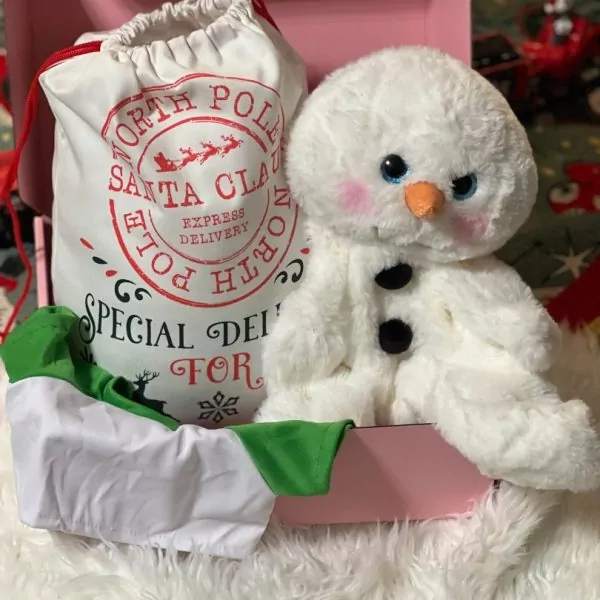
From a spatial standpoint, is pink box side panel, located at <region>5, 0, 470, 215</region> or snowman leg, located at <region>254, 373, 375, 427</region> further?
pink box side panel, located at <region>5, 0, 470, 215</region>

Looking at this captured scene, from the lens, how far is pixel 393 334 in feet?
2.07

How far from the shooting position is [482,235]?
0.59m

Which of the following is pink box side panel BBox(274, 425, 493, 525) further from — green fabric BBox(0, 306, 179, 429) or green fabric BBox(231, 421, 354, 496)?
green fabric BBox(0, 306, 179, 429)

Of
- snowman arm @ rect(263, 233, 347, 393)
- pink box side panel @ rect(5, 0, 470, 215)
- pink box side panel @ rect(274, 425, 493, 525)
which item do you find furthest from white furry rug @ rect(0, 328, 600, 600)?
pink box side panel @ rect(5, 0, 470, 215)

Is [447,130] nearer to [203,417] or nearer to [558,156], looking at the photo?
[203,417]

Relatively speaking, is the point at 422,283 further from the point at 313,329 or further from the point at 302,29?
the point at 302,29

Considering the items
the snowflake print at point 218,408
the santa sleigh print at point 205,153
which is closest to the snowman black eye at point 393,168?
the santa sleigh print at point 205,153

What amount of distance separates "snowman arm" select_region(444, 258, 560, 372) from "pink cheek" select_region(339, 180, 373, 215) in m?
0.09

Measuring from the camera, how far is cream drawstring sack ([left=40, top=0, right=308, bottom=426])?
60 cm

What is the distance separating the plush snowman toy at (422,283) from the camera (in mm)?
556

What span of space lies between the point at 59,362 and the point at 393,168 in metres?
0.29

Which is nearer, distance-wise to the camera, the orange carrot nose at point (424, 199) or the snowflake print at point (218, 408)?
the orange carrot nose at point (424, 199)

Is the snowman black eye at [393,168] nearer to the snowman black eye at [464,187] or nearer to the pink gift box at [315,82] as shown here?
the snowman black eye at [464,187]

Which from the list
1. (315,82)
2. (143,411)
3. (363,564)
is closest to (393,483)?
(363,564)
